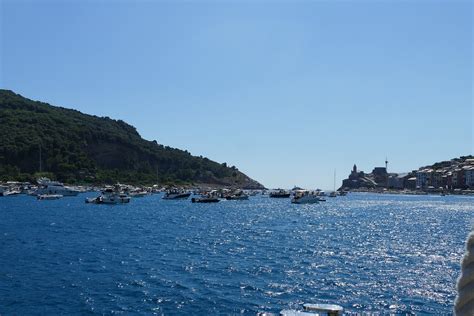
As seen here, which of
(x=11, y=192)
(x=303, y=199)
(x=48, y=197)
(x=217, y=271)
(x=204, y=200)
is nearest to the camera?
(x=217, y=271)

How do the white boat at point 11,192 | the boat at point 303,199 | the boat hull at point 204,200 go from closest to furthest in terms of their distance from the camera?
1. the boat hull at point 204,200
2. the boat at point 303,199
3. the white boat at point 11,192

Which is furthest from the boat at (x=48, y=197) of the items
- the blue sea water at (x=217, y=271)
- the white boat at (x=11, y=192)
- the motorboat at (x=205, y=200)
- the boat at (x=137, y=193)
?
the blue sea water at (x=217, y=271)

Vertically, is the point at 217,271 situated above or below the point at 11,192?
below

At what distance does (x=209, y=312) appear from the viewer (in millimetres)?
23781

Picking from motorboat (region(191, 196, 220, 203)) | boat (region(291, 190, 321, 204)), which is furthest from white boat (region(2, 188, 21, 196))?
boat (region(291, 190, 321, 204))

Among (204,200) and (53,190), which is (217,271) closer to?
(204,200)

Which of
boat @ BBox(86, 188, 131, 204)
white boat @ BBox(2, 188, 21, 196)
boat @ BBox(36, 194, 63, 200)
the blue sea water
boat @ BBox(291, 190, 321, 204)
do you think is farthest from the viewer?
white boat @ BBox(2, 188, 21, 196)

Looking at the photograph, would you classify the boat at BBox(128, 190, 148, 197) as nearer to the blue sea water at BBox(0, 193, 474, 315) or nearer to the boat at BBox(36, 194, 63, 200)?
the boat at BBox(36, 194, 63, 200)

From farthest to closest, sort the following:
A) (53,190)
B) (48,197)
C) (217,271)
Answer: (53,190) → (48,197) → (217,271)

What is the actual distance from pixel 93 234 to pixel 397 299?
38839 mm

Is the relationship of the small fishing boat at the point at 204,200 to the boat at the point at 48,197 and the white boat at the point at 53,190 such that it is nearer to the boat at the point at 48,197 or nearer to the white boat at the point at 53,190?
the boat at the point at 48,197

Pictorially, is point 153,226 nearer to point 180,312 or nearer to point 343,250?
point 343,250

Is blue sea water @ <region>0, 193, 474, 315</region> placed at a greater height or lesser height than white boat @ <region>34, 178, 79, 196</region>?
lesser

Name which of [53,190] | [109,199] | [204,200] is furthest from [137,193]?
[109,199]
